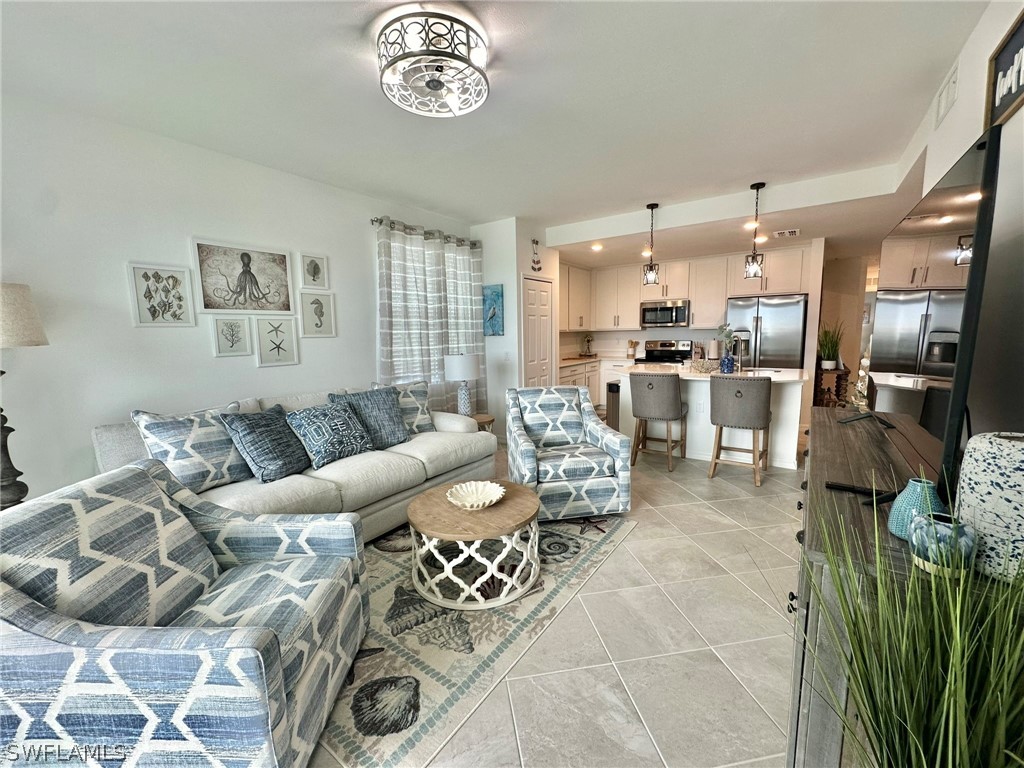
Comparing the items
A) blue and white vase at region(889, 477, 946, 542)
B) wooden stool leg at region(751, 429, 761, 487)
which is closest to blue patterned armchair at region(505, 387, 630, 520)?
Answer: wooden stool leg at region(751, 429, 761, 487)

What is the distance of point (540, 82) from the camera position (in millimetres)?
2045

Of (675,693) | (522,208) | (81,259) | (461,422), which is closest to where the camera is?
(675,693)

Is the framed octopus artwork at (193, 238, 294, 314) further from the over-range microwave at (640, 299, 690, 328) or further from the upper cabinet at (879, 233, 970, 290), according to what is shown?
the over-range microwave at (640, 299, 690, 328)

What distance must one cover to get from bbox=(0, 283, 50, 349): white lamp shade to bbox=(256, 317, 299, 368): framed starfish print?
119 centimetres

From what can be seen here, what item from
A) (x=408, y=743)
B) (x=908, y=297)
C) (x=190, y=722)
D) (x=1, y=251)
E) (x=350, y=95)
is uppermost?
(x=350, y=95)

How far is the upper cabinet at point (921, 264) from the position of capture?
1164mm

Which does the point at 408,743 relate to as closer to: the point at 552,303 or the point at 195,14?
the point at 195,14

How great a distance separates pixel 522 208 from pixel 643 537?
3.28 meters

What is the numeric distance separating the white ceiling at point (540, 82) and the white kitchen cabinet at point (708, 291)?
241 centimetres

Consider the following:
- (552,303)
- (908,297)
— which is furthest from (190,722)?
(552,303)

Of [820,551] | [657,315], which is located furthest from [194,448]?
[657,315]

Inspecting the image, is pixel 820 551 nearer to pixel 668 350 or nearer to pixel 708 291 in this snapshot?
pixel 708 291

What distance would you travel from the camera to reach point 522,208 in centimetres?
418

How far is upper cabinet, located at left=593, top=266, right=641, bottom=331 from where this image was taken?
6.44 meters
